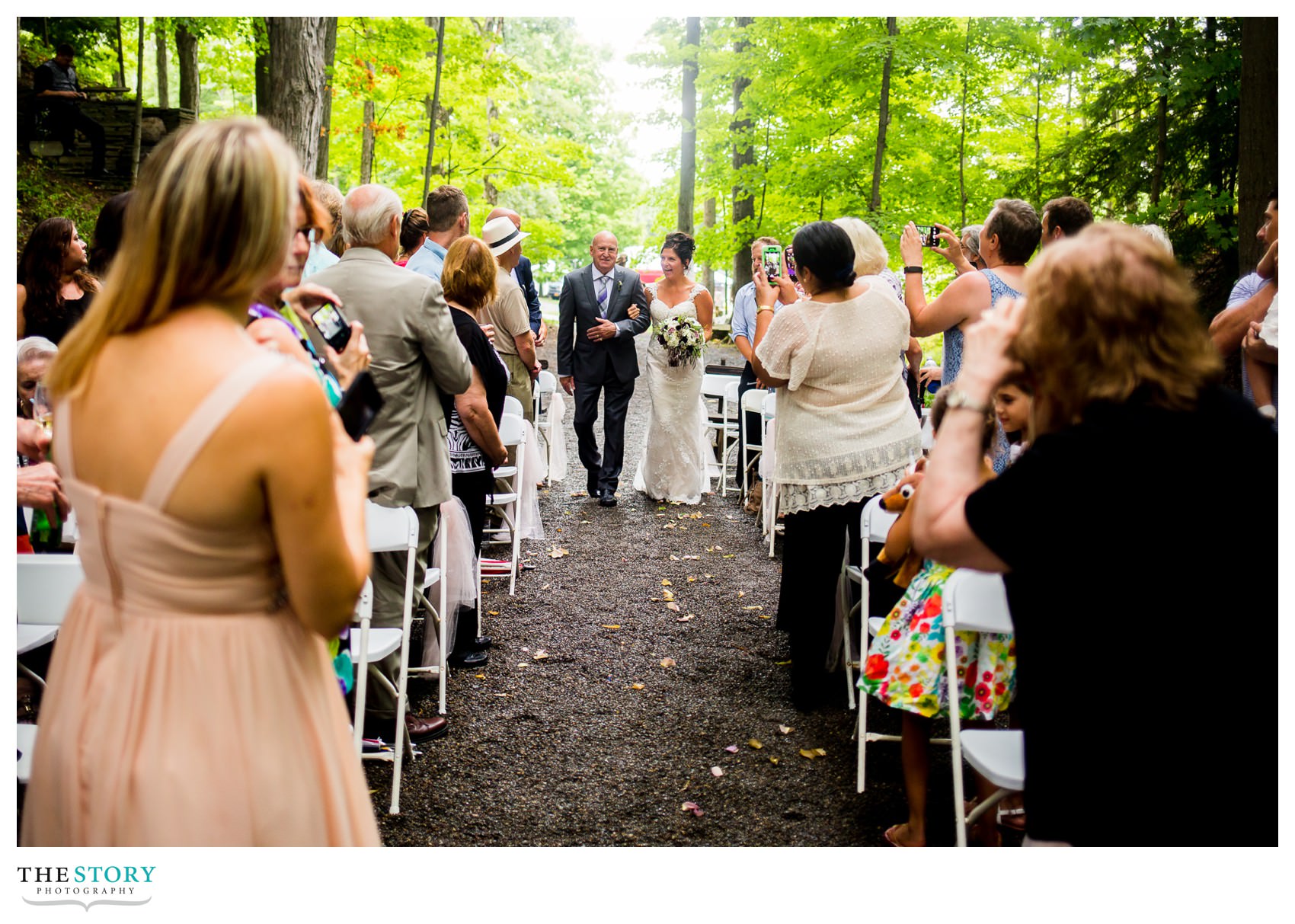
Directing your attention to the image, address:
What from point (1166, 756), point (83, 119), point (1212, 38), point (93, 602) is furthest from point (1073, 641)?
point (83, 119)

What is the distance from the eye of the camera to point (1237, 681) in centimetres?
177

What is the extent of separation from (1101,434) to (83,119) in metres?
17.1

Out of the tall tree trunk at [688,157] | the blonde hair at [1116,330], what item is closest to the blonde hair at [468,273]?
the blonde hair at [1116,330]

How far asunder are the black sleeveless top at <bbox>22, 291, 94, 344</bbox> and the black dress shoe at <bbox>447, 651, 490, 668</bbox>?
2298 mm

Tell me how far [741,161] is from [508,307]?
7716 millimetres

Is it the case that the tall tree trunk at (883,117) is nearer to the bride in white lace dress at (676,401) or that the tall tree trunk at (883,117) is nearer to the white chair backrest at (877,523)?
the bride in white lace dress at (676,401)

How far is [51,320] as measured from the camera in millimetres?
4559

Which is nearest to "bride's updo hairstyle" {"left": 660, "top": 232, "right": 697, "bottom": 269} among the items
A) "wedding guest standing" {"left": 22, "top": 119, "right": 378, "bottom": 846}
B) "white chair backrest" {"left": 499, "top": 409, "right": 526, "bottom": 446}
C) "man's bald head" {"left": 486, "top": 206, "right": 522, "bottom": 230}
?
"man's bald head" {"left": 486, "top": 206, "right": 522, "bottom": 230}

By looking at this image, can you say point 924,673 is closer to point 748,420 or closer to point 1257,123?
point 1257,123

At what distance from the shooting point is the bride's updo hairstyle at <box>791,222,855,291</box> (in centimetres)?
445

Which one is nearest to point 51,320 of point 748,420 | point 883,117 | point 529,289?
point 529,289
